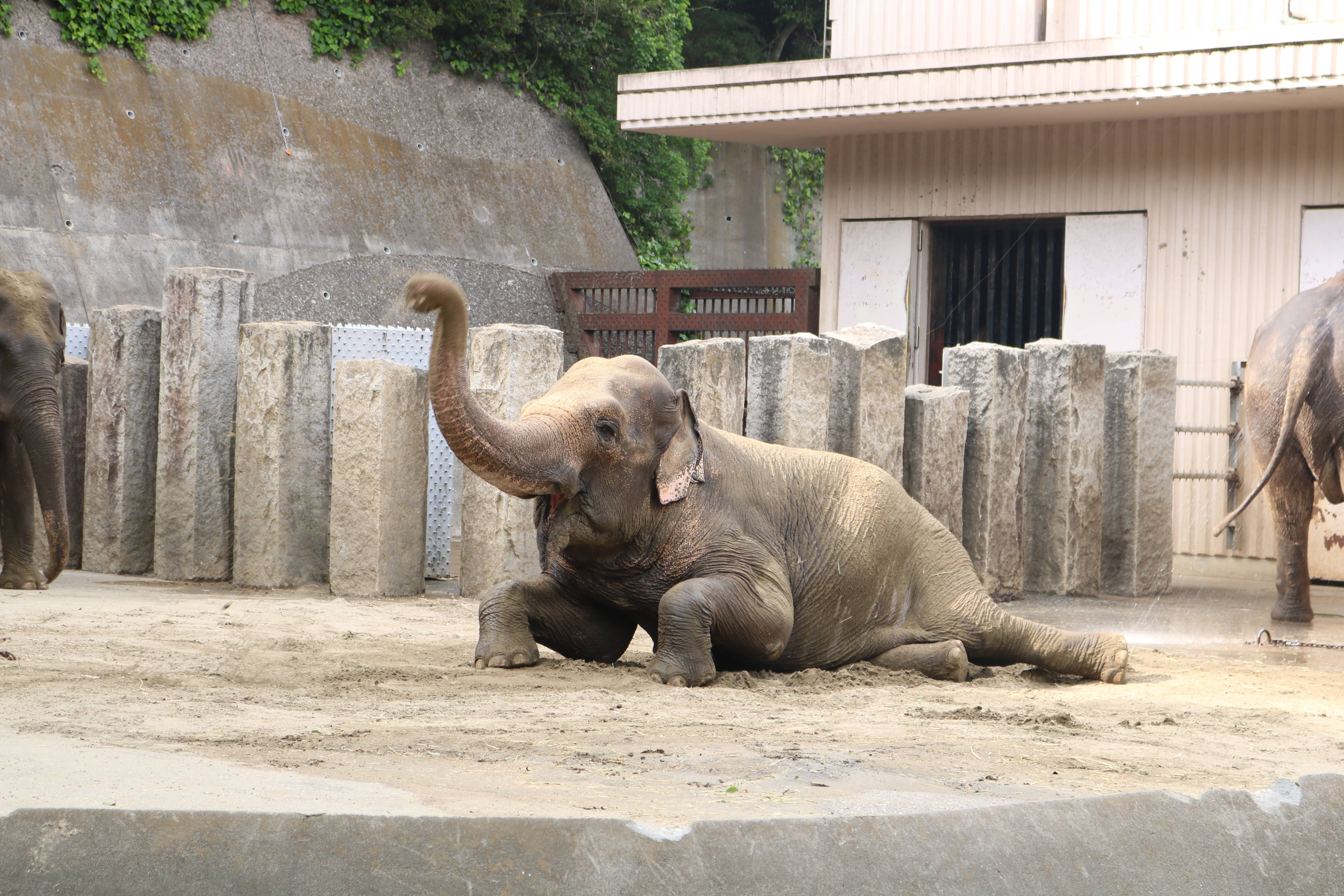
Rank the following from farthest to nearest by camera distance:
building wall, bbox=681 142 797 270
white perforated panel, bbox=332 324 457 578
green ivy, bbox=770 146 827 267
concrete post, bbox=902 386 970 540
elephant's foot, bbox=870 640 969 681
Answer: green ivy, bbox=770 146 827 267 < building wall, bbox=681 142 797 270 < white perforated panel, bbox=332 324 457 578 < concrete post, bbox=902 386 970 540 < elephant's foot, bbox=870 640 969 681

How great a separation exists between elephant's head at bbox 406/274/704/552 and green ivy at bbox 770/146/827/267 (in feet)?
65.4

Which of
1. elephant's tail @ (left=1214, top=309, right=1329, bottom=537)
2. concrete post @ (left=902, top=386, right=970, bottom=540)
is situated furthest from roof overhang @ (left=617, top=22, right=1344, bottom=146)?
concrete post @ (left=902, top=386, right=970, bottom=540)

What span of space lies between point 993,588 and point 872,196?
514cm

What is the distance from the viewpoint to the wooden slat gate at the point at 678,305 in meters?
14.3

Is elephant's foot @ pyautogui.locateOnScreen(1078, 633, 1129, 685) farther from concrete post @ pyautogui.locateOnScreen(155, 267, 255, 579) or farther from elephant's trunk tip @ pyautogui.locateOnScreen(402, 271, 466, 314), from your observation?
concrete post @ pyautogui.locateOnScreen(155, 267, 255, 579)

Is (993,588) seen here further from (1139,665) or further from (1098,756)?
(1098,756)

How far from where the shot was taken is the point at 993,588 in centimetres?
844

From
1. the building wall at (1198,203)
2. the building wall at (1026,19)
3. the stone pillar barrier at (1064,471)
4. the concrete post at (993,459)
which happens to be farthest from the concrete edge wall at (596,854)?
the building wall at (1026,19)

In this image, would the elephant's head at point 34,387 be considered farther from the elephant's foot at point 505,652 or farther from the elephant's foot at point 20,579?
the elephant's foot at point 505,652

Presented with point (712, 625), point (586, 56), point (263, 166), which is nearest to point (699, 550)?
point (712, 625)

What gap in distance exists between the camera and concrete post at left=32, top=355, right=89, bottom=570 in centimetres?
855

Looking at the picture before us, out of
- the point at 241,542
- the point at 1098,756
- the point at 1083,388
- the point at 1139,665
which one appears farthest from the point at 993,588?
the point at 1098,756

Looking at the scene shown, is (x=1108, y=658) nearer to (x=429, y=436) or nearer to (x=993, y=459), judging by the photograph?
(x=993, y=459)

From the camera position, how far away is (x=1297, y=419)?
766 centimetres
